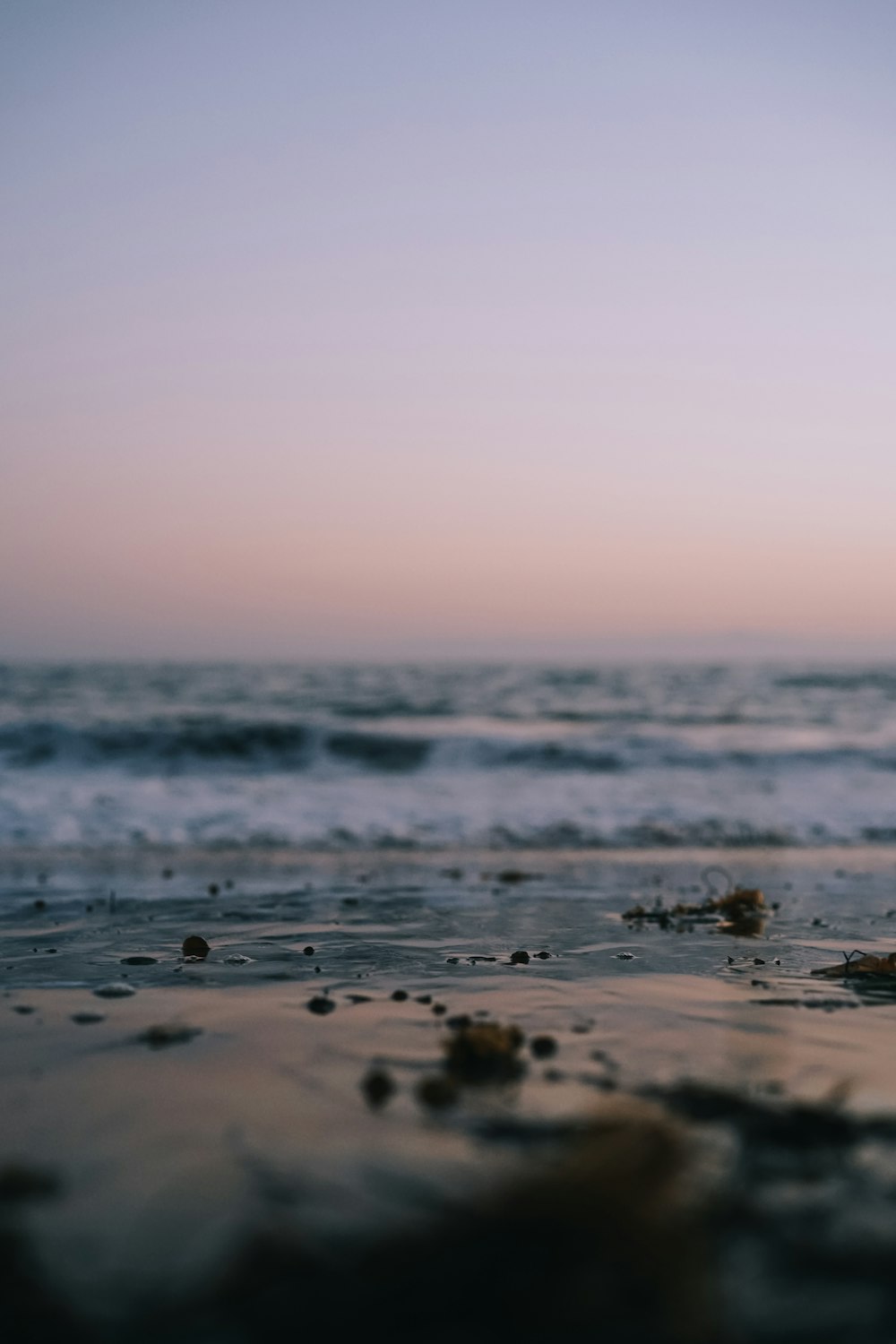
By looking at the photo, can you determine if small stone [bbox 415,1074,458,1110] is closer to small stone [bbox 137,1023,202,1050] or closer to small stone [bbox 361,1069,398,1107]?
small stone [bbox 361,1069,398,1107]

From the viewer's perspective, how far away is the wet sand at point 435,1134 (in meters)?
1.63

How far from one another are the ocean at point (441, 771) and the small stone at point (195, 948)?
4.42 metres

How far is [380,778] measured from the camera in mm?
12820

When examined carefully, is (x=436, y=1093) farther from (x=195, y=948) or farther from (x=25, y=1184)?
(x=195, y=948)

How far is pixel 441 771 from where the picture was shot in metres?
13.7

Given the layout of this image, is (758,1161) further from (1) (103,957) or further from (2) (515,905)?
(2) (515,905)

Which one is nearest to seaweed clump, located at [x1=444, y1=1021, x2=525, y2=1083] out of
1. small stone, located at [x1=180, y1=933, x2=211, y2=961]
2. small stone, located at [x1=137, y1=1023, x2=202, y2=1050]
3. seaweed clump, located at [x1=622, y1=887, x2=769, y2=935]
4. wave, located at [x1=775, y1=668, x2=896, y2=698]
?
small stone, located at [x1=137, y1=1023, x2=202, y2=1050]

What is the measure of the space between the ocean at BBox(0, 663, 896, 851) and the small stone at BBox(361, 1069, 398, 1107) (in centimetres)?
630

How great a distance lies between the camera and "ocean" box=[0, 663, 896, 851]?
31.2ft

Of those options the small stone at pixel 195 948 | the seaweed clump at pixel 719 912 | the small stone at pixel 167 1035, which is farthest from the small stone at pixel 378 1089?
the seaweed clump at pixel 719 912

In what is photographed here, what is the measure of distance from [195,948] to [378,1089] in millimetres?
2038

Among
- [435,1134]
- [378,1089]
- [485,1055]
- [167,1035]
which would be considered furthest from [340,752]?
[435,1134]

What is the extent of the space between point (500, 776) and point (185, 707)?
10135 millimetres

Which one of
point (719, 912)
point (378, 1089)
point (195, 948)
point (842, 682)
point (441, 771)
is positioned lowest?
point (441, 771)
